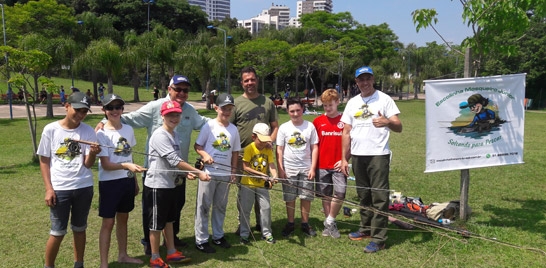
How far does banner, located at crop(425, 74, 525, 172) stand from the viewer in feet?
17.5

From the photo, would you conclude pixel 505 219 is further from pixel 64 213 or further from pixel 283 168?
pixel 64 213

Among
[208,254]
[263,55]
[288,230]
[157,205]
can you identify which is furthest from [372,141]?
[263,55]

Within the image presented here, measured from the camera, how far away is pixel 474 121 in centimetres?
542

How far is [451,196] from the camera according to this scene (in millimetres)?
6988

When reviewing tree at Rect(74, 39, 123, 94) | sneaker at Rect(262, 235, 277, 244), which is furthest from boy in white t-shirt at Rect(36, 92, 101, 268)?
tree at Rect(74, 39, 123, 94)

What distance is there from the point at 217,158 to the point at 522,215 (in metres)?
4.42

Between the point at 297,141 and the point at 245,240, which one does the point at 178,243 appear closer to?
the point at 245,240

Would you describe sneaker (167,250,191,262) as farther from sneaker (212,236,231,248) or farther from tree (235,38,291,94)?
tree (235,38,291,94)

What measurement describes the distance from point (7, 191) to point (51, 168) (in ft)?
14.4

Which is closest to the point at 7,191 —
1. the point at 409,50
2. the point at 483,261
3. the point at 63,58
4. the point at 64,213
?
the point at 64,213

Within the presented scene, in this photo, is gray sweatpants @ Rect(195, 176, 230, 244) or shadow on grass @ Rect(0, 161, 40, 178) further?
shadow on grass @ Rect(0, 161, 40, 178)

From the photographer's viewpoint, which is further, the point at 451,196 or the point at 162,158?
the point at 451,196

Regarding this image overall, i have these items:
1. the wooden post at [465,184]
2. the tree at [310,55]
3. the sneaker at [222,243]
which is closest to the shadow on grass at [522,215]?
the wooden post at [465,184]

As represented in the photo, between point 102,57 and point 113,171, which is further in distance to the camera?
point 102,57
